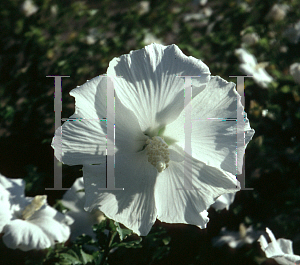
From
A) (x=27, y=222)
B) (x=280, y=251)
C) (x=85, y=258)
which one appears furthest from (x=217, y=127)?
(x=27, y=222)

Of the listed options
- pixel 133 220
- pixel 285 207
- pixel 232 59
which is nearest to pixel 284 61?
pixel 232 59

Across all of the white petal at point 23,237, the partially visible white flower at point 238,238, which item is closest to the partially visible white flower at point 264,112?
the partially visible white flower at point 238,238

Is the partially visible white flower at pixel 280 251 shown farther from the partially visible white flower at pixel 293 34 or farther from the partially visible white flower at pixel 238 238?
the partially visible white flower at pixel 293 34

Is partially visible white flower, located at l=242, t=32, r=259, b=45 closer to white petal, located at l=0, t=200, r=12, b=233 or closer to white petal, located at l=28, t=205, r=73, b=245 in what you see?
white petal, located at l=28, t=205, r=73, b=245

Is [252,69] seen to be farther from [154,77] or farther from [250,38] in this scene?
[154,77]

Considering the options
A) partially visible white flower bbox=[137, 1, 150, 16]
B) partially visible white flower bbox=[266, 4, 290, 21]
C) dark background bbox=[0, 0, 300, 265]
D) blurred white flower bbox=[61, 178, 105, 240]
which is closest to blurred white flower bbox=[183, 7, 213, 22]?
dark background bbox=[0, 0, 300, 265]

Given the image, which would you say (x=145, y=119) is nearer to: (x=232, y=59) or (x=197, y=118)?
(x=197, y=118)
